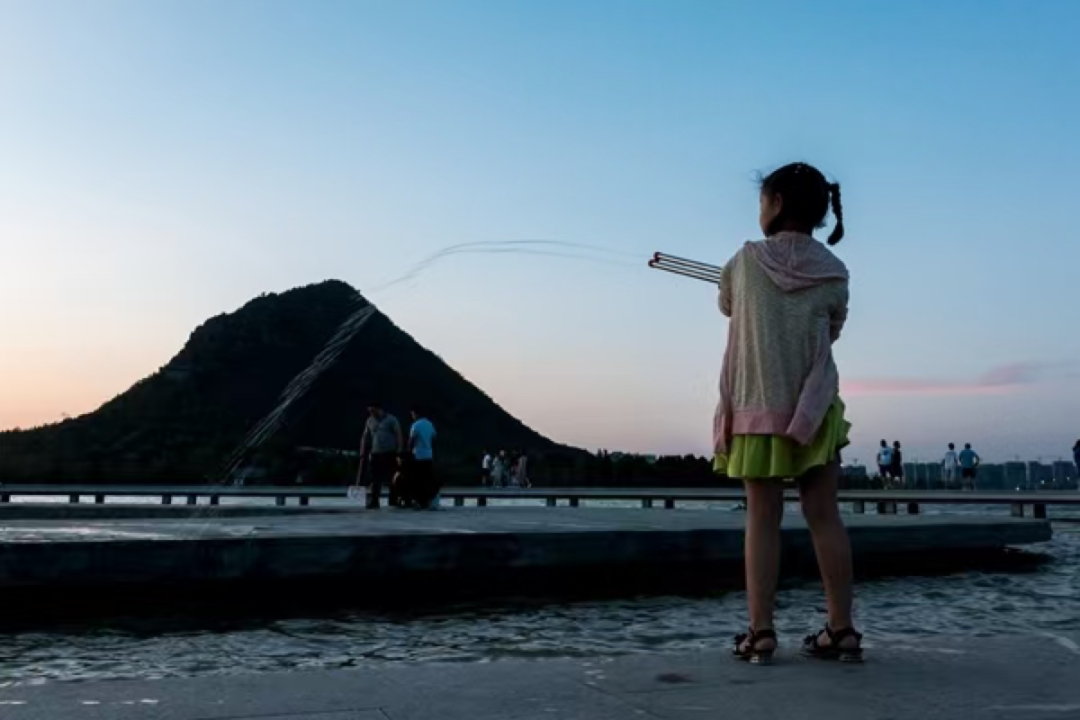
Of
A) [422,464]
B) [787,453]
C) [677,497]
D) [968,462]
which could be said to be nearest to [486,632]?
[787,453]

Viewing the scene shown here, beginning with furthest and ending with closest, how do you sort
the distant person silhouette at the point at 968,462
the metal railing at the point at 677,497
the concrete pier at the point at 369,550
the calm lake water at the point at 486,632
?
the distant person silhouette at the point at 968,462, the metal railing at the point at 677,497, the concrete pier at the point at 369,550, the calm lake water at the point at 486,632

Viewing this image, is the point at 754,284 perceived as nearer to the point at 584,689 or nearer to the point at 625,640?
the point at 584,689

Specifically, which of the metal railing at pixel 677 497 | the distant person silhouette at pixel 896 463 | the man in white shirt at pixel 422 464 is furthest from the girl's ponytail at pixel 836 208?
the distant person silhouette at pixel 896 463

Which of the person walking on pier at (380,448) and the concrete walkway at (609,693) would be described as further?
the person walking on pier at (380,448)

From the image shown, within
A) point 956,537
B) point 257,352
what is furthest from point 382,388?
point 956,537

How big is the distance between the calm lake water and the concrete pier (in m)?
0.35

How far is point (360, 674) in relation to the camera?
3498 millimetres

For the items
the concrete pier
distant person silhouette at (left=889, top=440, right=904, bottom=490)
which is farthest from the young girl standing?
distant person silhouette at (left=889, top=440, right=904, bottom=490)

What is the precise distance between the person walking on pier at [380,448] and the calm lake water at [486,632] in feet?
27.0

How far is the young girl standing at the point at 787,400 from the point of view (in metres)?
3.87

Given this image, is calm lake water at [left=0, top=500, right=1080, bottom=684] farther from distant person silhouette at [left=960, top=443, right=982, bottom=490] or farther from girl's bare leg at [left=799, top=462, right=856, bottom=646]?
distant person silhouette at [left=960, top=443, right=982, bottom=490]

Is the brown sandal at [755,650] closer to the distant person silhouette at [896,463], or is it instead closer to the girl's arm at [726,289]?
the girl's arm at [726,289]

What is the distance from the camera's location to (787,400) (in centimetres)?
389

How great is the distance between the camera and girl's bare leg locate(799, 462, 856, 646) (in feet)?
13.0
